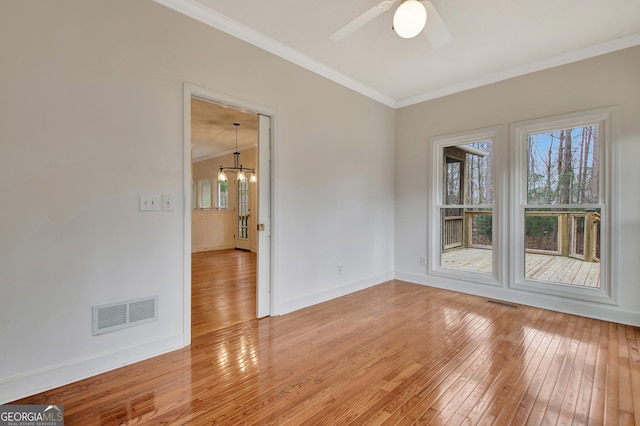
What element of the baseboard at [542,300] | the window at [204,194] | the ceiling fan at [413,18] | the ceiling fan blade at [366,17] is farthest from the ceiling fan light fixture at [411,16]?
the window at [204,194]

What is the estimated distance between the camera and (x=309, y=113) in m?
3.60

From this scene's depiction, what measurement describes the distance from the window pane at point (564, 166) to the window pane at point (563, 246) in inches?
6.6

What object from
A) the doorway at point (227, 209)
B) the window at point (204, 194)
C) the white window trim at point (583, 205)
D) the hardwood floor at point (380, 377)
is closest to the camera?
the hardwood floor at point (380, 377)

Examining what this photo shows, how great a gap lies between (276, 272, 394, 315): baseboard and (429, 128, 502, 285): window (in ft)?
2.65

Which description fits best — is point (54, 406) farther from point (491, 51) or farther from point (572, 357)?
point (491, 51)

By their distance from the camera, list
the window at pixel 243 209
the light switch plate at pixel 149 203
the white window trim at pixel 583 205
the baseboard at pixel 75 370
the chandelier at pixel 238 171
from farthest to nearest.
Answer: the window at pixel 243 209, the chandelier at pixel 238 171, the white window trim at pixel 583 205, the light switch plate at pixel 149 203, the baseboard at pixel 75 370

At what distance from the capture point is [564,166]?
351 cm

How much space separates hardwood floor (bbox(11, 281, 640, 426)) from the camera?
5.62 ft

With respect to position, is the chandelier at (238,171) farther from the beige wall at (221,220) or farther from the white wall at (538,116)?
the white wall at (538,116)

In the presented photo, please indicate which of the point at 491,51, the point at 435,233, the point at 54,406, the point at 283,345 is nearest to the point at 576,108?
the point at 491,51

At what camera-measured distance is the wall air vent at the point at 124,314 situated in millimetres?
2133

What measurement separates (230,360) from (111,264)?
Answer: 113 cm

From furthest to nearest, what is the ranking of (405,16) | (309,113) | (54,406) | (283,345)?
(309,113)
(283,345)
(405,16)
(54,406)

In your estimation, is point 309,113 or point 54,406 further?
point 309,113
